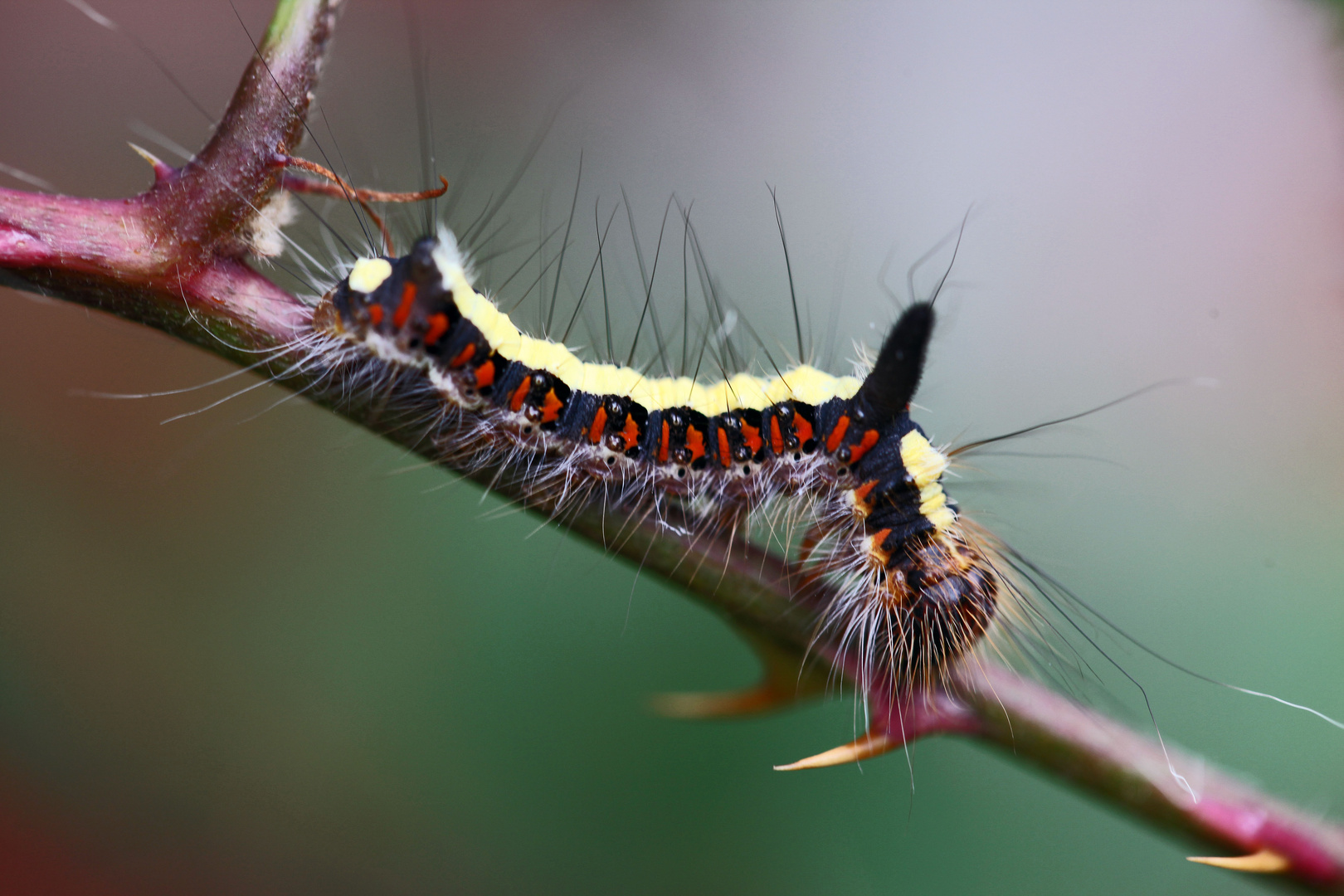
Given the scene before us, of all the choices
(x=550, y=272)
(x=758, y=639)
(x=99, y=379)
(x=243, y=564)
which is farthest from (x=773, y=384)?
(x=99, y=379)

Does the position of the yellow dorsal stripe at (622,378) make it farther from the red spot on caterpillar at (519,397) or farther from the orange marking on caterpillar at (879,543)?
the orange marking on caterpillar at (879,543)

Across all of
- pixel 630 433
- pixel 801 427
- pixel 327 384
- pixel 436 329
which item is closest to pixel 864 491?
pixel 801 427

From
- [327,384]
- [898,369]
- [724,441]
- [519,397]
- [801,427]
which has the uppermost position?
[898,369]

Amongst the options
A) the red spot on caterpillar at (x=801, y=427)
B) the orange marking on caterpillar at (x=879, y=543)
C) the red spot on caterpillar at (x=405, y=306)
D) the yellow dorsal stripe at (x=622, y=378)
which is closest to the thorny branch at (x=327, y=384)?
the red spot on caterpillar at (x=405, y=306)

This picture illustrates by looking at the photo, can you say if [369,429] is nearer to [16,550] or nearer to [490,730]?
[490,730]

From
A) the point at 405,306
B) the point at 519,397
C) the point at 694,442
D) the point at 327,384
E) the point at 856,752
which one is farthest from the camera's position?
the point at 694,442

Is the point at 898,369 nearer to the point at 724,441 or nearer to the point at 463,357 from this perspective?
the point at 724,441
